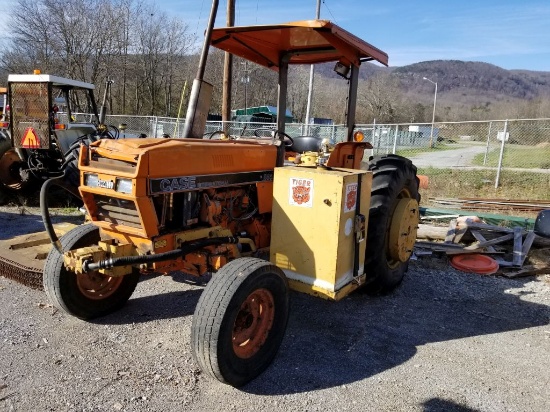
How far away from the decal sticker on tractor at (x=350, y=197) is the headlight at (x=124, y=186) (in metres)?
1.54

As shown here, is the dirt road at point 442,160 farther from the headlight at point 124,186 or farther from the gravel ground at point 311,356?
the headlight at point 124,186

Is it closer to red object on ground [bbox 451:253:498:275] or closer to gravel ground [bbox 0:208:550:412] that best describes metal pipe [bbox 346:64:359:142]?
gravel ground [bbox 0:208:550:412]

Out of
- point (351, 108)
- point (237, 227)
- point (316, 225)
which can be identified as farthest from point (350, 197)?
point (351, 108)

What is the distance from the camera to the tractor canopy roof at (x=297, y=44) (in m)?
3.62

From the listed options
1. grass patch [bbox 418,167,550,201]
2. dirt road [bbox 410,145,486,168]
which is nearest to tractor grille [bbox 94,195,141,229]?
grass patch [bbox 418,167,550,201]

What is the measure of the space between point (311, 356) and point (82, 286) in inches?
76.0

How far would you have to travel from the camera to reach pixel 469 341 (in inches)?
148

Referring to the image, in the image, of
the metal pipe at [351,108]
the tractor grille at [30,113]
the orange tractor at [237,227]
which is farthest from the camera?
the tractor grille at [30,113]

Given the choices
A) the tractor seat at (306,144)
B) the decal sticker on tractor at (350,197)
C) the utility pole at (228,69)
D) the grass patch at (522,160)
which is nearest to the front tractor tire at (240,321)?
the decal sticker on tractor at (350,197)

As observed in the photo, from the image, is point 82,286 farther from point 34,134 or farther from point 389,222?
point 34,134

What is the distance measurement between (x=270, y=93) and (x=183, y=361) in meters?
38.6

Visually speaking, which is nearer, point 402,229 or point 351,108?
point 402,229

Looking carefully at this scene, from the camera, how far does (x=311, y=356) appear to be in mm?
3395

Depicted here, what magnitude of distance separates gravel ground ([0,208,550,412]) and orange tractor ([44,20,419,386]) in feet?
0.83
